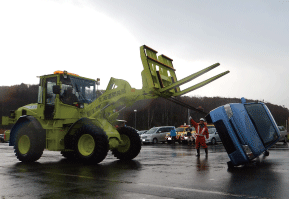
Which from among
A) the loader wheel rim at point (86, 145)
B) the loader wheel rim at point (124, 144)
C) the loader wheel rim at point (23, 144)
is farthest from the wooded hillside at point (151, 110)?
the loader wheel rim at point (86, 145)

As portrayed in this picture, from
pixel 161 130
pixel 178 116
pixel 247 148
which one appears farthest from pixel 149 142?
pixel 178 116

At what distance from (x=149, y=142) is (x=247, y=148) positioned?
23422mm

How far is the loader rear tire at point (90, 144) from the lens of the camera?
1018cm

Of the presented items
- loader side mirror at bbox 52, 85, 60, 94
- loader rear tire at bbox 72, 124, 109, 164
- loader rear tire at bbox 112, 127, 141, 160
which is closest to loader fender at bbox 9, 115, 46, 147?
loader side mirror at bbox 52, 85, 60, 94

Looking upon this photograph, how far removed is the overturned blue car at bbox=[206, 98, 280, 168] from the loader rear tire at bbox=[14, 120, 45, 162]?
20.7 ft

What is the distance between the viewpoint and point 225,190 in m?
6.18

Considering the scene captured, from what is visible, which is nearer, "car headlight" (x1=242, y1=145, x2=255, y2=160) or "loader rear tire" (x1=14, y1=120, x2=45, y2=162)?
"car headlight" (x1=242, y1=145, x2=255, y2=160)

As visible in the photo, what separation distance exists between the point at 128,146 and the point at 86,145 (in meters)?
2.23

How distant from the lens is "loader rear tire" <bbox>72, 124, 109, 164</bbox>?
10180 millimetres

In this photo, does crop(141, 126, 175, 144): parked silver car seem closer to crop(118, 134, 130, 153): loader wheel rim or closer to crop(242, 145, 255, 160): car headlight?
crop(118, 134, 130, 153): loader wheel rim

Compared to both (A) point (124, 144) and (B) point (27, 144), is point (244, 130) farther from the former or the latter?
(B) point (27, 144)

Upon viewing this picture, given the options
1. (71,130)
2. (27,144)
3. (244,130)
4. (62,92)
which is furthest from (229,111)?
(27,144)

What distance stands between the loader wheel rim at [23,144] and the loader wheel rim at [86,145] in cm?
258

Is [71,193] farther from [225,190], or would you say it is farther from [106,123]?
[106,123]
